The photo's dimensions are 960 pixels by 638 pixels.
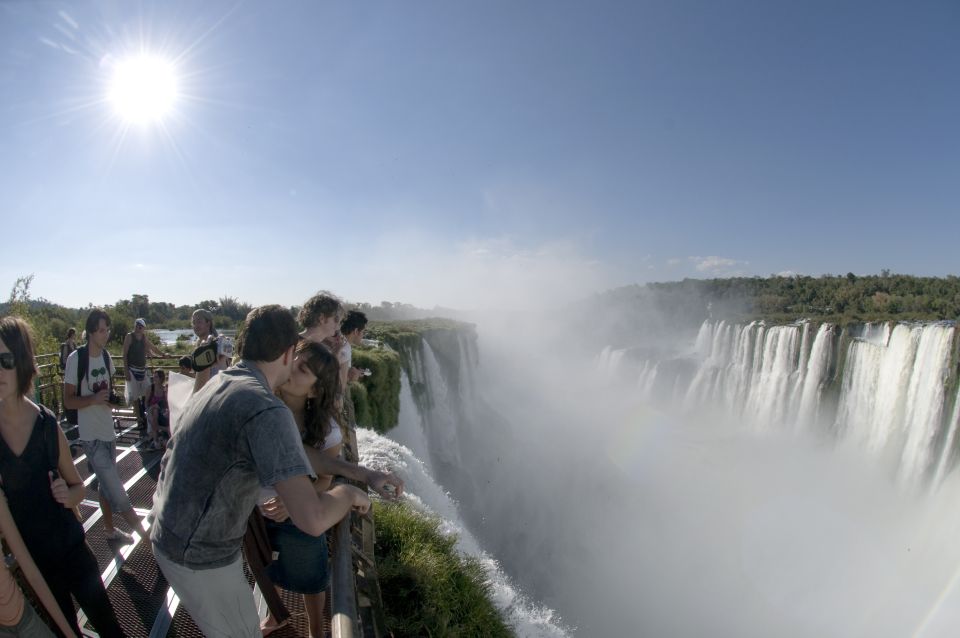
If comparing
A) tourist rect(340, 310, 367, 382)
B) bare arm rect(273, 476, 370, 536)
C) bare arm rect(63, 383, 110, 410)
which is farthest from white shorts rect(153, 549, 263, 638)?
bare arm rect(63, 383, 110, 410)

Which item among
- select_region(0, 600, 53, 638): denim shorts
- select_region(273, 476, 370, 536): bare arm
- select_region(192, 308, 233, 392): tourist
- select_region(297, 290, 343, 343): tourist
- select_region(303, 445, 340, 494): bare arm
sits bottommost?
select_region(0, 600, 53, 638): denim shorts

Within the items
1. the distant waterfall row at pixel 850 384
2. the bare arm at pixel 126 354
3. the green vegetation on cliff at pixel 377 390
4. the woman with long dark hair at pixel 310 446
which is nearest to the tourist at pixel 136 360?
the bare arm at pixel 126 354

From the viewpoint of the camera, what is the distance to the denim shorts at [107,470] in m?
3.85

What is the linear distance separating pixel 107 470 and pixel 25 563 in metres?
2.62

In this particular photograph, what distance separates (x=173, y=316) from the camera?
38.1 metres

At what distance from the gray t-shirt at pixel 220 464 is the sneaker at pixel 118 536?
140 inches

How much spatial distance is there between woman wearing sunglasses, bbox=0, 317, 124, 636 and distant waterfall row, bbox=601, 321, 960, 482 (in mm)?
25441

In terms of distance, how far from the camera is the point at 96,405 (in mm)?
3824

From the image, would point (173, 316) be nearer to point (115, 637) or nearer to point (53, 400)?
point (53, 400)

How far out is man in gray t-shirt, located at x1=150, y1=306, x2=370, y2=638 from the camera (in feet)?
4.88

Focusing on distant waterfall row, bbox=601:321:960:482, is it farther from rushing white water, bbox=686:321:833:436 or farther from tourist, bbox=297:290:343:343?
tourist, bbox=297:290:343:343

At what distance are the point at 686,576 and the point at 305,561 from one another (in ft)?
64.8

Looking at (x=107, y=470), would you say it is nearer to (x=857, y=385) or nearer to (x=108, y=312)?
(x=108, y=312)

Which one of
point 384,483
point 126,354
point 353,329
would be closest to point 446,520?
point 353,329
